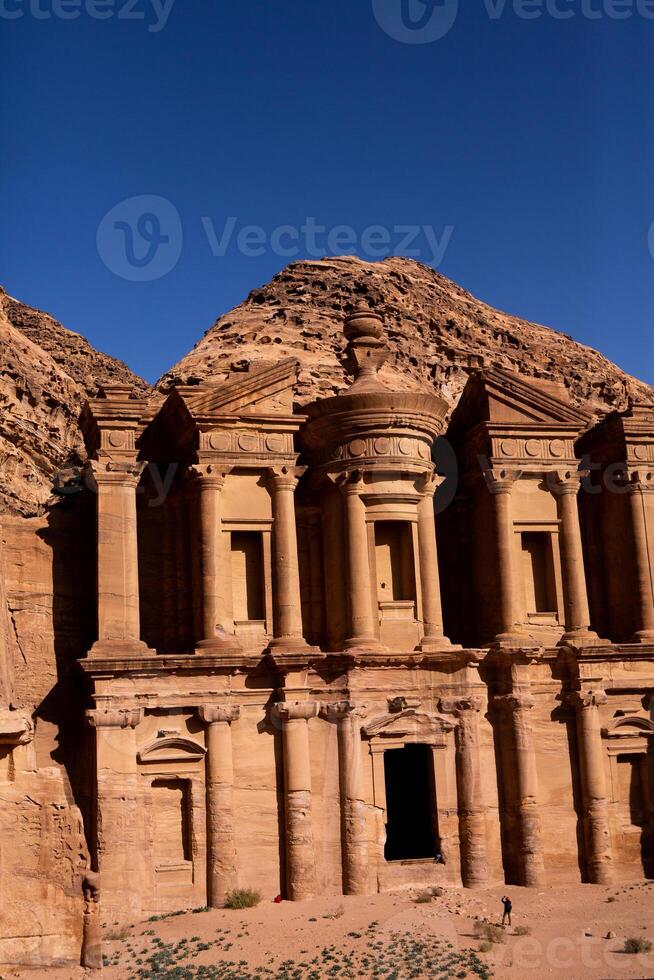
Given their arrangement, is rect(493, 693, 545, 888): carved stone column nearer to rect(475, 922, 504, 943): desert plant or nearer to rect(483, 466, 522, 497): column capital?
rect(475, 922, 504, 943): desert plant

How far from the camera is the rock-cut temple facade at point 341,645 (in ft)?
70.5

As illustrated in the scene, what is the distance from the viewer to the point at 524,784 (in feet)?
77.2

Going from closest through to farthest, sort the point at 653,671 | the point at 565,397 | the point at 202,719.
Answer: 1. the point at 202,719
2. the point at 653,671
3. the point at 565,397

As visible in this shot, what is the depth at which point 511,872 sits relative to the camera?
23375mm

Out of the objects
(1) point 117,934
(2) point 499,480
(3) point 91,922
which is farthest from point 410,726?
(3) point 91,922

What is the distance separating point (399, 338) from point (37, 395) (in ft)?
40.8

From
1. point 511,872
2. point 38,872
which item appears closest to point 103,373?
point 511,872

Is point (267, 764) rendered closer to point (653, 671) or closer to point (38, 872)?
point (653, 671)

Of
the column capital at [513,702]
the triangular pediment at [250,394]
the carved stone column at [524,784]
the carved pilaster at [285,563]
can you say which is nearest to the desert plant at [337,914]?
the carved stone column at [524,784]

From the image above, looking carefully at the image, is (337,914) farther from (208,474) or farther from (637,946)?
(208,474)

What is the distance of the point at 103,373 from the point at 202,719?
23.1m

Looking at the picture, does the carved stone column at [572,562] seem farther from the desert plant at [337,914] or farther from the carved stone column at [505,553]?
the desert plant at [337,914]

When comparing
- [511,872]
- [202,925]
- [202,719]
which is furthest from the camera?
[511,872]

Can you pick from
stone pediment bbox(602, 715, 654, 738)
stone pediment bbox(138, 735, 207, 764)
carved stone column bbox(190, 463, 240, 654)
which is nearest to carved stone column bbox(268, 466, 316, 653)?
carved stone column bbox(190, 463, 240, 654)
